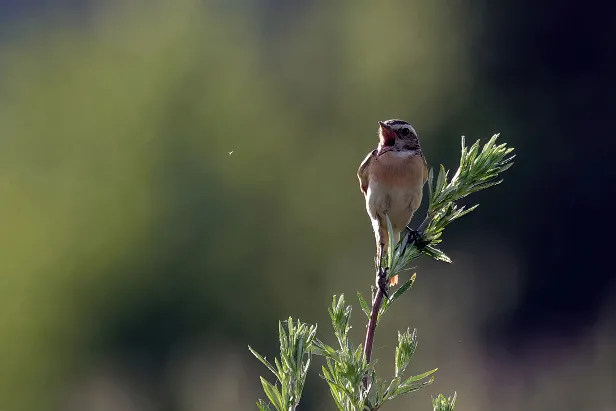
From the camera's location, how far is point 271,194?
1702cm

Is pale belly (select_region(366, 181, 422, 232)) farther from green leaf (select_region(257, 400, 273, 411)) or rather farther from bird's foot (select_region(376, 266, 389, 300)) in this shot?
green leaf (select_region(257, 400, 273, 411))

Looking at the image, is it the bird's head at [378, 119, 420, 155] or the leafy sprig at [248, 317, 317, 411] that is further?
the bird's head at [378, 119, 420, 155]

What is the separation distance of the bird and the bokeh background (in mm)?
8291

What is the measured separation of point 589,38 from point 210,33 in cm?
938

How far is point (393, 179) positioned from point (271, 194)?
13.9 meters

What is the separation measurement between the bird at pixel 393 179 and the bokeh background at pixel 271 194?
326 inches

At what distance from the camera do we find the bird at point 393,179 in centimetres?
298

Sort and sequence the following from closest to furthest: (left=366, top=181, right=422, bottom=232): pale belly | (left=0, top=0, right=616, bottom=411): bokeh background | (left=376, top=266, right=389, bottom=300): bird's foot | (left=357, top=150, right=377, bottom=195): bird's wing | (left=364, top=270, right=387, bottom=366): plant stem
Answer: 1. (left=364, top=270, right=387, bottom=366): plant stem
2. (left=376, top=266, right=389, bottom=300): bird's foot
3. (left=366, top=181, right=422, bottom=232): pale belly
4. (left=357, top=150, right=377, bottom=195): bird's wing
5. (left=0, top=0, right=616, bottom=411): bokeh background

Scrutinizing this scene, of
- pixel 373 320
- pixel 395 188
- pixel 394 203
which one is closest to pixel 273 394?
pixel 373 320

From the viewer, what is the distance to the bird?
2.98 meters

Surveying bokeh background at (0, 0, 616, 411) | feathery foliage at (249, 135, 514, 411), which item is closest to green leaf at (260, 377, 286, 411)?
feathery foliage at (249, 135, 514, 411)

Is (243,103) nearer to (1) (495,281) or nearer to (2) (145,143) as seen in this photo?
(2) (145,143)

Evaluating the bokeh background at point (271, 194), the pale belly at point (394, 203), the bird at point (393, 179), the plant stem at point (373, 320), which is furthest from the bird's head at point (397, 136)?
the bokeh background at point (271, 194)

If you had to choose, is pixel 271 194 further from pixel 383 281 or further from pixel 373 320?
pixel 373 320
